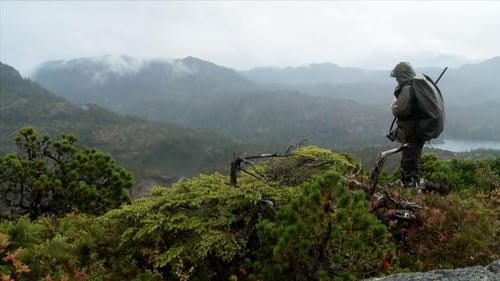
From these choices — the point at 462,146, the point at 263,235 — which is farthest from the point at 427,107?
the point at 462,146

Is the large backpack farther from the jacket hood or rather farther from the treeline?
the treeline

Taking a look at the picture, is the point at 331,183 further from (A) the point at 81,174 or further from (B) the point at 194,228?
(A) the point at 81,174

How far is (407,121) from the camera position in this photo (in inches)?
317

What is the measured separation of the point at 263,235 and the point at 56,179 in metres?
7.45

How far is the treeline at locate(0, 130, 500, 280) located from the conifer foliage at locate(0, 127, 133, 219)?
160 inches

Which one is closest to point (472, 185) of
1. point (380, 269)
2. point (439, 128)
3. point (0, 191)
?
point (439, 128)

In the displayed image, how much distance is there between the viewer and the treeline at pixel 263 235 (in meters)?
4.42

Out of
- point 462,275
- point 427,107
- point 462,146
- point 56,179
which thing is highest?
point 427,107

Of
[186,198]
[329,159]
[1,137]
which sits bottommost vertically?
[1,137]

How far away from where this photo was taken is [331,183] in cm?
440

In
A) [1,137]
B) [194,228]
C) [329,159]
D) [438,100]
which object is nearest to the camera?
[194,228]

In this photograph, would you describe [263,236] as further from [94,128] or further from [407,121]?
[94,128]

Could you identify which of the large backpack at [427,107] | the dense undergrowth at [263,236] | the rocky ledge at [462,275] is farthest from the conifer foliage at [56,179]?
the rocky ledge at [462,275]

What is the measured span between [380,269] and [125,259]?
280 centimetres
